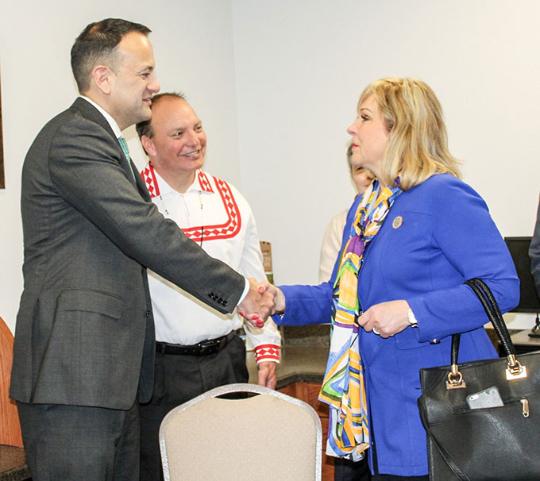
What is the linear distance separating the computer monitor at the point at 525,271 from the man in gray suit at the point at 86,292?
1863 mm

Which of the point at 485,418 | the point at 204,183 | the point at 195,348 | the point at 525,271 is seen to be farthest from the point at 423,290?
the point at 525,271

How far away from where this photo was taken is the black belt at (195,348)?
9.04 feet

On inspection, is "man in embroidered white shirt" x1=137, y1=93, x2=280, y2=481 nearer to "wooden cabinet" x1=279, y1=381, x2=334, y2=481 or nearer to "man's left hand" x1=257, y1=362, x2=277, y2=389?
"man's left hand" x1=257, y1=362, x2=277, y2=389

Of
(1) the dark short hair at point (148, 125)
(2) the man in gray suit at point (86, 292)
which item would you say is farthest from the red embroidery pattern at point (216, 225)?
(2) the man in gray suit at point (86, 292)

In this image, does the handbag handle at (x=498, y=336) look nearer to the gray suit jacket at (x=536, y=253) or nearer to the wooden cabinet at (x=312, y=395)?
the gray suit jacket at (x=536, y=253)

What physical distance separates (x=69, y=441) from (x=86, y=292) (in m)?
0.37

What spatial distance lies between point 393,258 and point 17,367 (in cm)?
101

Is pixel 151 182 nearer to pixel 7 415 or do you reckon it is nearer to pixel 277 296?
pixel 277 296

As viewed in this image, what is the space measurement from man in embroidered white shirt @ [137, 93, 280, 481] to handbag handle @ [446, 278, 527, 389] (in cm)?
114

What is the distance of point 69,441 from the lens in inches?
78.3

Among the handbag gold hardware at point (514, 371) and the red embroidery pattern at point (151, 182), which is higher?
the red embroidery pattern at point (151, 182)

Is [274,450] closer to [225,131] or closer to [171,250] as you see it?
[171,250]

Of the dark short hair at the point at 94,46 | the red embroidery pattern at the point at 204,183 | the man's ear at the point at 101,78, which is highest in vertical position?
the dark short hair at the point at 94,46

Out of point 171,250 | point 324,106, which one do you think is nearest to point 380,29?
point 324,106
